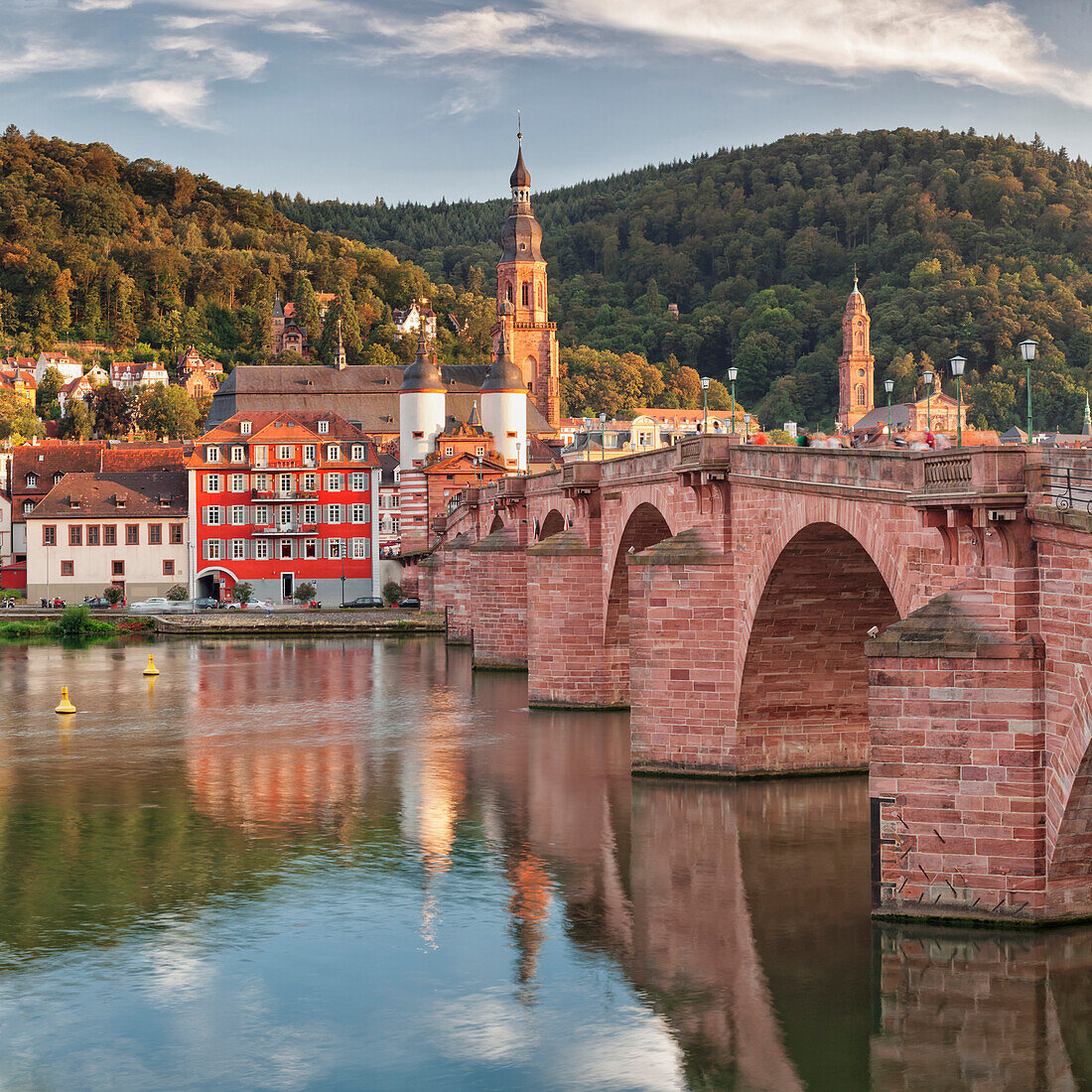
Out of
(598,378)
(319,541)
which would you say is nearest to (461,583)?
(319,541)

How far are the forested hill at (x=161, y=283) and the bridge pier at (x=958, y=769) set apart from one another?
132705 millimetres

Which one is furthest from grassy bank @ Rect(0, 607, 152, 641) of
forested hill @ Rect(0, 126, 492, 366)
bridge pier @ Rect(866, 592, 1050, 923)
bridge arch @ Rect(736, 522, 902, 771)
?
forested hill @ Rect(0, 126, 492, 366)

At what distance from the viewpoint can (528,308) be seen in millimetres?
143500

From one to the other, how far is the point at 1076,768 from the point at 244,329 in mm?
153202

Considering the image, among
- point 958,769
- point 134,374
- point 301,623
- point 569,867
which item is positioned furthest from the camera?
point 134,374

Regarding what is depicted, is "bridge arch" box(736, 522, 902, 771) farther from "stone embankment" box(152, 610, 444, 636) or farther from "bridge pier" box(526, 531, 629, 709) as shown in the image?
"stone embankment" box(152, 610, 444, 636)

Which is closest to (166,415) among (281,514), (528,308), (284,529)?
(528,308)

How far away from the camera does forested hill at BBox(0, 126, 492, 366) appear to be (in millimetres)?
162625

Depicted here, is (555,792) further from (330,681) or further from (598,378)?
(598,378)

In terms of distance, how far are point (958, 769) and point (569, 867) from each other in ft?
28.3

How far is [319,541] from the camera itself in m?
92.6

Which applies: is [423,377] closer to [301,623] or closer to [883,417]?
[301,623]

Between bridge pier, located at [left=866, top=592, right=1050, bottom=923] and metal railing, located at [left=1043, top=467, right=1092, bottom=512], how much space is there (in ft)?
5.87

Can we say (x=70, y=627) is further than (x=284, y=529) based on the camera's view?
No
